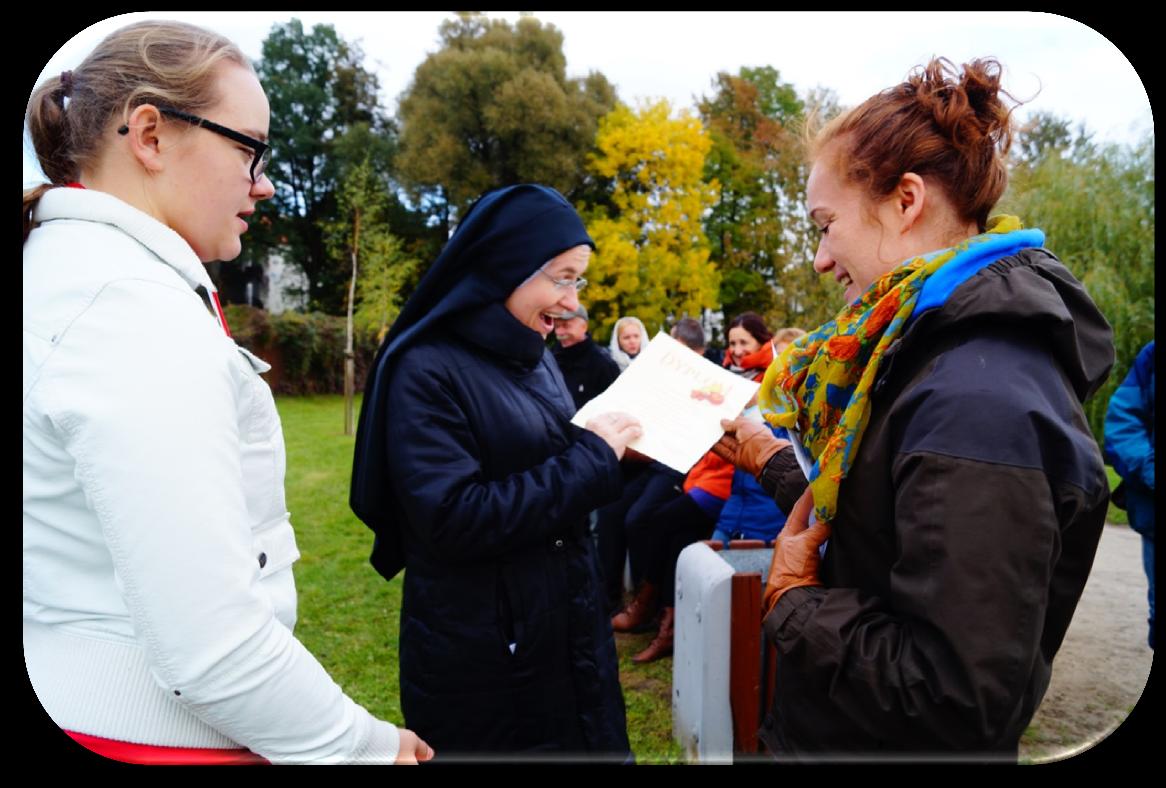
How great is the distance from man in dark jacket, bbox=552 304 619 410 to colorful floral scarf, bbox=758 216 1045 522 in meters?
4.00

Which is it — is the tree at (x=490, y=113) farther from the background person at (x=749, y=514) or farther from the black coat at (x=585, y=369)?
the background person at (x=749, y=514)

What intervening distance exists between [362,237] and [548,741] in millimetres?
13523

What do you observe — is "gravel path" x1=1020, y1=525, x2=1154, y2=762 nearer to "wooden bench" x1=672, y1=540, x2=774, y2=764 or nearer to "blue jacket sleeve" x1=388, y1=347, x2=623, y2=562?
"wooden bench" x1=672, y1=540, x2=774, y2=764

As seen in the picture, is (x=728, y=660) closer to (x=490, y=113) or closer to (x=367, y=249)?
(x=367, y=249)

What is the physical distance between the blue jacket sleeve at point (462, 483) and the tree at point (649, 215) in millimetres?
16847

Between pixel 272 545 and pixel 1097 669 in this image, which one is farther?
pixel 1097 669

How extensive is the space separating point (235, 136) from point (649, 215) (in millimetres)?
18775

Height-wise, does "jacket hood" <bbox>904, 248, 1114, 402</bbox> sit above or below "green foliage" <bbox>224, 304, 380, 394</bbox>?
above

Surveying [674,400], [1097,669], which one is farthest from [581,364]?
[1097,669]

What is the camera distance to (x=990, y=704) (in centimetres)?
118

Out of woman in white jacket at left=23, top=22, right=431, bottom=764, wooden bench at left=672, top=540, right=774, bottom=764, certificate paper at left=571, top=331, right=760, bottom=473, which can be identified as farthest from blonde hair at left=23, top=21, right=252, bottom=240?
wooden bench at left=672, top=540, right=774, bottom=764

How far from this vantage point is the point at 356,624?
17.5 feet

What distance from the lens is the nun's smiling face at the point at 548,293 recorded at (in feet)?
7.23

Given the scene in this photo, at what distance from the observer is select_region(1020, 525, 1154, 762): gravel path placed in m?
3.67
